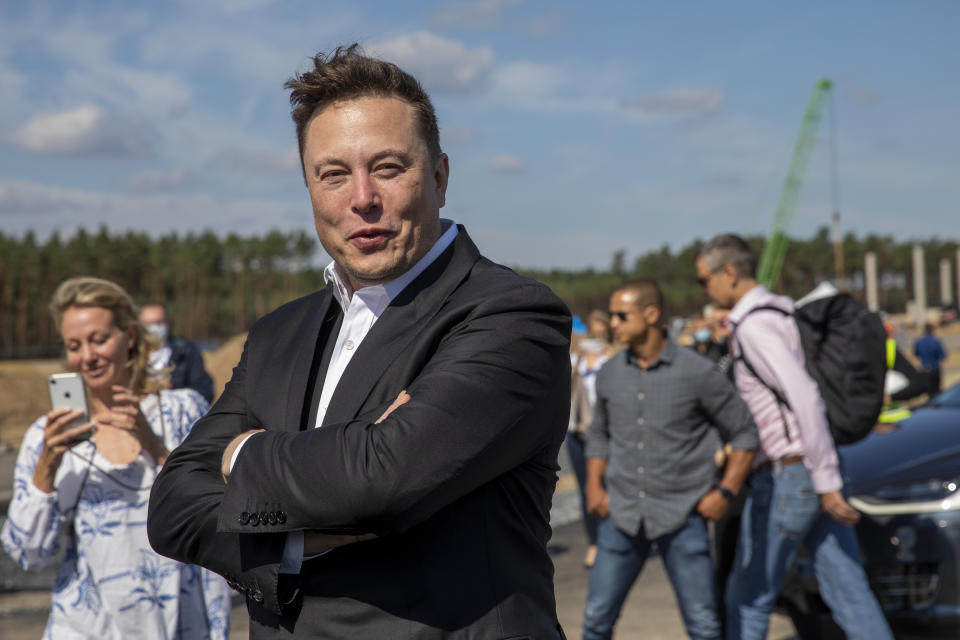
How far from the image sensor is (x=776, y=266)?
123188 millimetres

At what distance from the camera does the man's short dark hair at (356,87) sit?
6.77ft

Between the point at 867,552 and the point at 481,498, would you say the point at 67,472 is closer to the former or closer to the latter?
the point at 481,498

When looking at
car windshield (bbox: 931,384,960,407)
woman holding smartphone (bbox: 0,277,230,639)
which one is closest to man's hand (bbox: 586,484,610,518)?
woman holding smartphone (bbox: 0,277,230,639)

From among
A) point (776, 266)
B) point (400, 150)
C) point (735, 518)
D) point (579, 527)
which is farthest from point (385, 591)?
point (776, 266)

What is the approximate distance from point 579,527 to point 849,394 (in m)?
Result: 5.12

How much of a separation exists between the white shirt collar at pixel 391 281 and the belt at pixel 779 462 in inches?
128

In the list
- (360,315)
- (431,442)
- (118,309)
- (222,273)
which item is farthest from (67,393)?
(222,273)

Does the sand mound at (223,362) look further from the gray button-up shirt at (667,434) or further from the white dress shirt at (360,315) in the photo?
the white dress shirt at (360,315)

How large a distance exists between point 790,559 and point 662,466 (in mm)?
727

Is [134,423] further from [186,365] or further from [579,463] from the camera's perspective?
[579,463]

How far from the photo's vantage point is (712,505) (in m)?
5.10

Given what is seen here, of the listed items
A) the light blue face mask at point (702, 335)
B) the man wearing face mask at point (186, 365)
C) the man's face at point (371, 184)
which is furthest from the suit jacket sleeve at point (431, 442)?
the light blue face mask at point (702, 335)

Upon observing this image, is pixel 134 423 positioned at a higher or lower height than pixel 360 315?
lower

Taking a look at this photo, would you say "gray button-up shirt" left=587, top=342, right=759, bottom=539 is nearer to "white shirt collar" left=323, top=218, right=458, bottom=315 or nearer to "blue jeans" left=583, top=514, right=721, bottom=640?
"blue jeans" left=583, top=514, right=721, bottom=640
